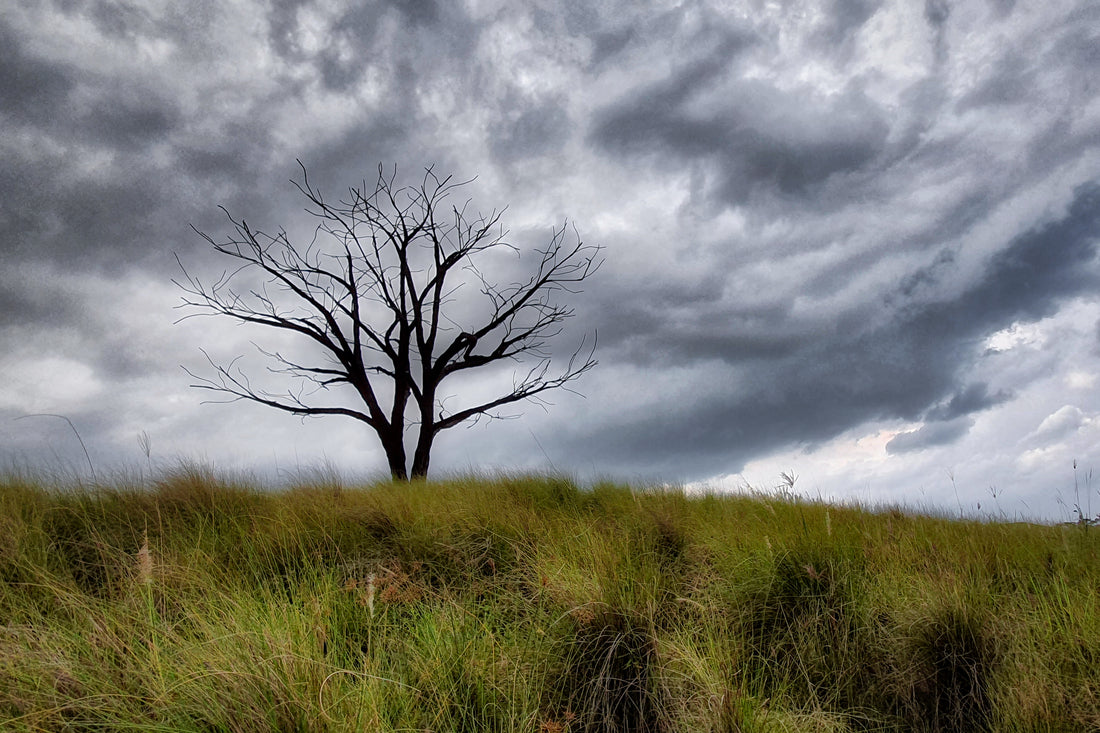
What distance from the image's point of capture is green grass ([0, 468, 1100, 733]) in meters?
3.04

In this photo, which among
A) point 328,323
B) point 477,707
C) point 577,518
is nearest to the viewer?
point 477,707

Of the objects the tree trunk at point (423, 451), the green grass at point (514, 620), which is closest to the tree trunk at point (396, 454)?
the tree trunk at point (423, 451)

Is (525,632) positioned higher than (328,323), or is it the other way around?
(328,323)

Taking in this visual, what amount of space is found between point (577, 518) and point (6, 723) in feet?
14.6

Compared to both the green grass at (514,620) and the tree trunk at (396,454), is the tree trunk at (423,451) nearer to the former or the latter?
the tree trunk at (396,454)

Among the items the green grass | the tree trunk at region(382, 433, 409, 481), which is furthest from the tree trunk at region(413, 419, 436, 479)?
the green grass

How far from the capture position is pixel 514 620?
4379mm

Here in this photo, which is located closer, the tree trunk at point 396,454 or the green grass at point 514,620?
the green grass at point 514,620

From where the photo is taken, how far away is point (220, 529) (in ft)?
19.4

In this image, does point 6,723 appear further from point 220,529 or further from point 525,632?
point 220,529

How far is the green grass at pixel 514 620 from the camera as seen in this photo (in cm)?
304

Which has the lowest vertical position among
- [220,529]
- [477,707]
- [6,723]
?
[477,707]

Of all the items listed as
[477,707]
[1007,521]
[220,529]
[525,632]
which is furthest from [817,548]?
[220,529]

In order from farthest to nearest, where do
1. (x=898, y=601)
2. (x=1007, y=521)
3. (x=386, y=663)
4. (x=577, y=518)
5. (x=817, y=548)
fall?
(x=1007, y=521)
(x=577, y=518)
(x=817, y=548)
(x=898, y=601)
(x=386, y=663)
